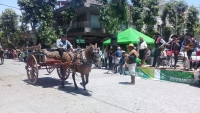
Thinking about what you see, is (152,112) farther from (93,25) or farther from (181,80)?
(93,25)

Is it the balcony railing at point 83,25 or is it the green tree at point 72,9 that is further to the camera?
the balcony railing at point 83,25

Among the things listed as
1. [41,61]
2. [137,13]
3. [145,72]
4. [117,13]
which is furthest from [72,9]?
[41,61]

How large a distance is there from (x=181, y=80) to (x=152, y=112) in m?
5.20

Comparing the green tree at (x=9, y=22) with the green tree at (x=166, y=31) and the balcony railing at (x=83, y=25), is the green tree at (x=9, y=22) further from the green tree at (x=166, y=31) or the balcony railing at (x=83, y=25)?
the green tree at (x=166, y=31)

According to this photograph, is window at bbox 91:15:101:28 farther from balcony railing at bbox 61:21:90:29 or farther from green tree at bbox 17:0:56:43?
green tree at bbox 17:0:56:43

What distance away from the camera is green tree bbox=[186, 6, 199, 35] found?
105ft

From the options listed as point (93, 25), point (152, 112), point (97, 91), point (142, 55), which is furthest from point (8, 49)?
point (152, 112)

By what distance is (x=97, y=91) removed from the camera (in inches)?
331

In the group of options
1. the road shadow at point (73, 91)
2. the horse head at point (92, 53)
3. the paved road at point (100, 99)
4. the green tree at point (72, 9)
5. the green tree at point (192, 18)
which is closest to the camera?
the paved road at point (100, 99)

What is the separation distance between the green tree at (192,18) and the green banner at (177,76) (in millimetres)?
24224

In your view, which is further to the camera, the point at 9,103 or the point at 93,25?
the point at 93,25

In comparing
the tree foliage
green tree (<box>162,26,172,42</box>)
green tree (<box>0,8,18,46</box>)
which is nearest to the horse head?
the tree foliage

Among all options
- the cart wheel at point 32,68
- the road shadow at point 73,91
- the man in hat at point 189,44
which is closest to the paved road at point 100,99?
the road shadow at point 73,91

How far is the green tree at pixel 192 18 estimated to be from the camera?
3212cm
